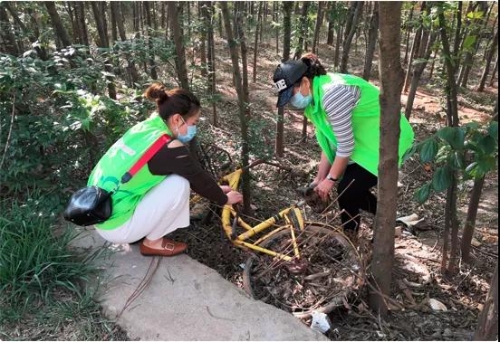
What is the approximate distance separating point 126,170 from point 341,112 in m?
1.23

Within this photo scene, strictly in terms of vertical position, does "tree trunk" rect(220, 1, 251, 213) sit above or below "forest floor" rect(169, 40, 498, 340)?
above

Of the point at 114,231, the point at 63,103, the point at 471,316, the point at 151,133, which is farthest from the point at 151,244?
the point at 471,316

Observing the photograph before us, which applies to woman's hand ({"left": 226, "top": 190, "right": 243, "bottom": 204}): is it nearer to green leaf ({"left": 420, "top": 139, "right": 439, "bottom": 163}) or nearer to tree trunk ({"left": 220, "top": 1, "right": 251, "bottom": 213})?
tree trunk ({"left": 220, "top": 1, "right": 251, "bottom": 213})

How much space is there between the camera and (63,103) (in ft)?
10.0

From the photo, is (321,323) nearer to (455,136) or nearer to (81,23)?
(455,136)

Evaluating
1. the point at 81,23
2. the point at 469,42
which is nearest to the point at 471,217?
the point at 469,42

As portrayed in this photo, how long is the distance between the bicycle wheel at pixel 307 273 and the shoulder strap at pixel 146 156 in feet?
2.97

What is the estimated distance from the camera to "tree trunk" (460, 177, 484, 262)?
103 inches

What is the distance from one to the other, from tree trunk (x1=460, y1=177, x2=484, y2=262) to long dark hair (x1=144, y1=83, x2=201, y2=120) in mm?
1722

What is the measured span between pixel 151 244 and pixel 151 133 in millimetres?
740

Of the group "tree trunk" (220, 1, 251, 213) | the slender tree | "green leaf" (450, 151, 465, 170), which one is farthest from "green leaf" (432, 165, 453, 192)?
"tree trunk" (220, 1, 251, 213)

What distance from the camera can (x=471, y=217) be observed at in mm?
2791

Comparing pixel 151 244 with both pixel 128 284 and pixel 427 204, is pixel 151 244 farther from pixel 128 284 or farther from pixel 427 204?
pixel 427 204

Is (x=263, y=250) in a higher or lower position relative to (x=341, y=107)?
lower
